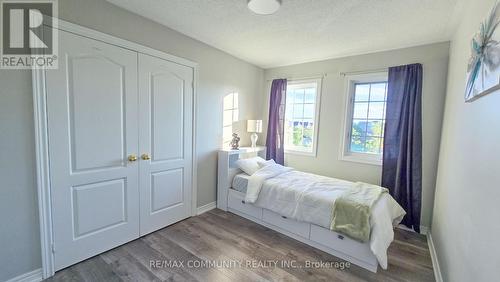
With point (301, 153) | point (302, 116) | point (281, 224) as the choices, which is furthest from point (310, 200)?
point (302, 116)

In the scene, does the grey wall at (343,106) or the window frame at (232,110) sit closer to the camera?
the grey wall at (343,106)

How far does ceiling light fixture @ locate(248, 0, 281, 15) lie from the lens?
5.87ft

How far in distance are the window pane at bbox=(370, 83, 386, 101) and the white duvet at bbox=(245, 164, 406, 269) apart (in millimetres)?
1381

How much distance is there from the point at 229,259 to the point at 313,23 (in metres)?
2.64

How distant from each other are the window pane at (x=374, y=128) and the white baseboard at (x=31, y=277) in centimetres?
402

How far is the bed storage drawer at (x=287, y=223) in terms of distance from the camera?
2393mm

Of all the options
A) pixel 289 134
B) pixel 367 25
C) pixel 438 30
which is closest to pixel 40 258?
pixel 289 134

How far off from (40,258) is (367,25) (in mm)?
3810

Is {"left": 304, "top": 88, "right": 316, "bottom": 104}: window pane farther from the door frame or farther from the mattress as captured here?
the door frame

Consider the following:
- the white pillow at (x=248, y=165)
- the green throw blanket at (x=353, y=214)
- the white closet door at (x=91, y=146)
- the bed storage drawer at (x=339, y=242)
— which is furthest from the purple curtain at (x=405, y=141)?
the white closet door at (x=91, y=146)

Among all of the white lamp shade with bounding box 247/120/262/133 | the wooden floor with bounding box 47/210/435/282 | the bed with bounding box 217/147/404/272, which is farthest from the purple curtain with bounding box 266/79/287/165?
the wooden floor with bounding box 47/210/435/282

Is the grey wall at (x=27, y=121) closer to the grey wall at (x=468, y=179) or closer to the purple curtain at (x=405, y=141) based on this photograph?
the purple curtain at (x=405, y=141)

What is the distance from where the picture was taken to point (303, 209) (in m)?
2.34

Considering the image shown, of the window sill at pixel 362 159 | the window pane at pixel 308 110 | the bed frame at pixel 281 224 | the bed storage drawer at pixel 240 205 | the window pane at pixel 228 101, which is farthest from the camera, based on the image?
the window pane at pixel 308 110
